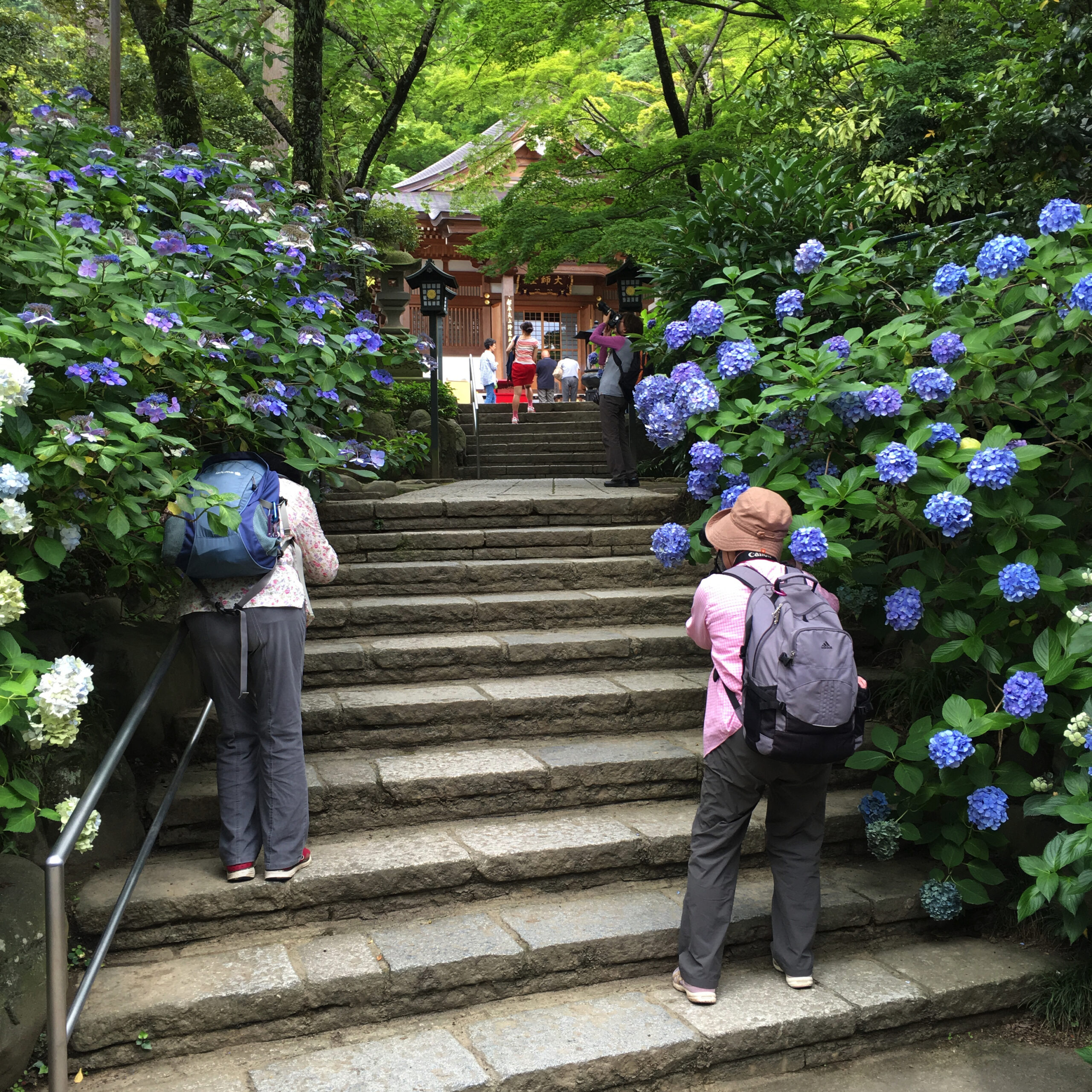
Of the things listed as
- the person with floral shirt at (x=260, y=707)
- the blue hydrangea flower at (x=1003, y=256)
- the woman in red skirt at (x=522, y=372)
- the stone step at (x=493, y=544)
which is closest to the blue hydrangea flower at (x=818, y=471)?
the blue hydrangea flower at (x=1003, y=256)

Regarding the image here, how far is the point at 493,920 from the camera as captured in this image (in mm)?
3328

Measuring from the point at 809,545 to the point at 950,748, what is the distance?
2.62ft

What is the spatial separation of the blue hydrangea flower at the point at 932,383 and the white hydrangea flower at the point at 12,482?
9.27 feet

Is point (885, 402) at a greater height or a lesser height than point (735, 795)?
greater

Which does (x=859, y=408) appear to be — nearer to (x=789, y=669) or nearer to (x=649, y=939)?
(x=789, y=669)

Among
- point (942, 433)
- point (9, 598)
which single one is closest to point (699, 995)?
point (942, 433)

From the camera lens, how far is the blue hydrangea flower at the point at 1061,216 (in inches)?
129

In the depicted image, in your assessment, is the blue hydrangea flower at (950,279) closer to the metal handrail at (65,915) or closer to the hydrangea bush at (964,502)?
the hydrangea bush at (964,502)

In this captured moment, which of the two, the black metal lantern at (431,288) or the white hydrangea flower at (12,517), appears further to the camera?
the black metal lantern at (431,288)

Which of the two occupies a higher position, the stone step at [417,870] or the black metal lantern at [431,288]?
the black metal lantern at [431,288]

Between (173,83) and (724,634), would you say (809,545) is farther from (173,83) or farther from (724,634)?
(173,83)

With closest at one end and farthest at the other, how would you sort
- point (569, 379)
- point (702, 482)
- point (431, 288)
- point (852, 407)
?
point (852, 407) → point (702, 482) → point (431, 288) → point (569, 379)

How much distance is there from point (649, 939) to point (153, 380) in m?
2.57

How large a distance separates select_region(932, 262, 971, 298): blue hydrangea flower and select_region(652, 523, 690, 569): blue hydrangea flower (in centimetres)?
135
